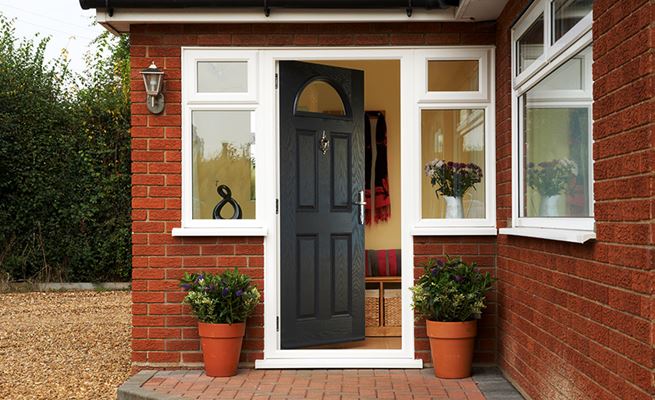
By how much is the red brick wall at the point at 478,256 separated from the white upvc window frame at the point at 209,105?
1.13m

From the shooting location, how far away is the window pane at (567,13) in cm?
434

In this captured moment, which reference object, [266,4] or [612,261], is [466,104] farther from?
[612,261]

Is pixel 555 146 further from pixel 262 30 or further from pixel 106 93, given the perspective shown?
pixel 106 93

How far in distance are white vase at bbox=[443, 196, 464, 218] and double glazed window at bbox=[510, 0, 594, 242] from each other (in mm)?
657

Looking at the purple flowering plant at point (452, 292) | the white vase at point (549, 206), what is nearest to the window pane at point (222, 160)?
the purple flowering plant at point (452, 292)

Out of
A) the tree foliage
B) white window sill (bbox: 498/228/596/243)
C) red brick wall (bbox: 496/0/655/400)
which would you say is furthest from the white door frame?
the tree foliage

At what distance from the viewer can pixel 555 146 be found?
486 cm

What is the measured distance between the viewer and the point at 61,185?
42.1 ft

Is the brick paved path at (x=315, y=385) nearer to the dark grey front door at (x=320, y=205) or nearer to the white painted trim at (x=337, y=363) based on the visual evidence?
the white painted trim at (x=337, y=363)

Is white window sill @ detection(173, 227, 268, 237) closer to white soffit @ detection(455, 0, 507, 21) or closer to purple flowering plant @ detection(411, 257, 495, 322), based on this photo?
purple flowering plant @ detection(411, 257, 495, 322)

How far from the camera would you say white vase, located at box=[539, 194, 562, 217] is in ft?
16.0

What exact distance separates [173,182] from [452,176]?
77.5 inches

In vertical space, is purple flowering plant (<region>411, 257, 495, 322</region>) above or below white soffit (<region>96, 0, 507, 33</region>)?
below

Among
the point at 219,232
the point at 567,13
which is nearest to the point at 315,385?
the point at 219,232
